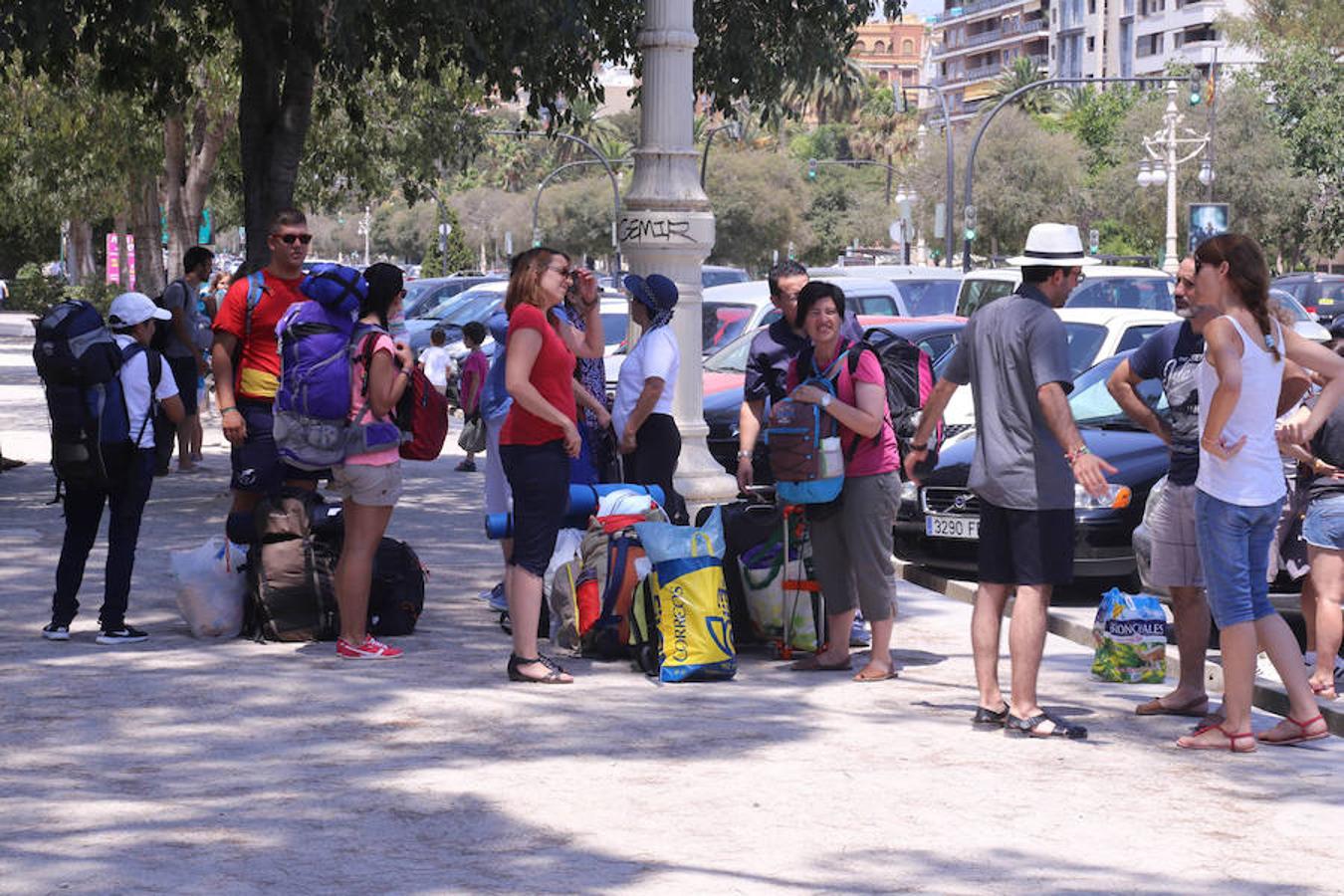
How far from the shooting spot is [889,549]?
8.74 m

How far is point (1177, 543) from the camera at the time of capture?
7961 mm

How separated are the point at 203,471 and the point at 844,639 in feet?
34.5

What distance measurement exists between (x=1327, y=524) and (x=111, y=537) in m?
5.29

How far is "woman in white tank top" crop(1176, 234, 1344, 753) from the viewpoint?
723cm

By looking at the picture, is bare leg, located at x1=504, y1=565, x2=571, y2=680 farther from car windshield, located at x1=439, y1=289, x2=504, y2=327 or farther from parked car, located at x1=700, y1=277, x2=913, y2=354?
car windshield, located at x1=439, y1=289, x2=504, y2=327

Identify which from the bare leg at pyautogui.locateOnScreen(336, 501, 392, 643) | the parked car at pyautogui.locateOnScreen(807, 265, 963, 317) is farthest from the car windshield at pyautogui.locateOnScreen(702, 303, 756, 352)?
the bare leg at pyautogui.locateOnScreen(336, 501, 392, 643)

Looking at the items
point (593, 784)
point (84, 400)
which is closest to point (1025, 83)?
point (84, 400)

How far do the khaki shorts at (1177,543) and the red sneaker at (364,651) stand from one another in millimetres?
3344

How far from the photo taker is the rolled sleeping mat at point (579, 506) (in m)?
9.25

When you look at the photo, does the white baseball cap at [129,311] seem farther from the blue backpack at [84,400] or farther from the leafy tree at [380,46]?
the leafy tree at [380,46]

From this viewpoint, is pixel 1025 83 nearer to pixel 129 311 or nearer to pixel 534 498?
pixel 129 311

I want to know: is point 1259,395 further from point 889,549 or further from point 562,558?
point 562,558

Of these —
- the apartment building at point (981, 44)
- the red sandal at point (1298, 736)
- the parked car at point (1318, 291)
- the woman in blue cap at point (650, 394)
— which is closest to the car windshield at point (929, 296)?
the woman in blue cap at point (650, 394)

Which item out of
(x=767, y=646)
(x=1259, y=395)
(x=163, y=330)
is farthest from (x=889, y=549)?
(x=163, y=330)
